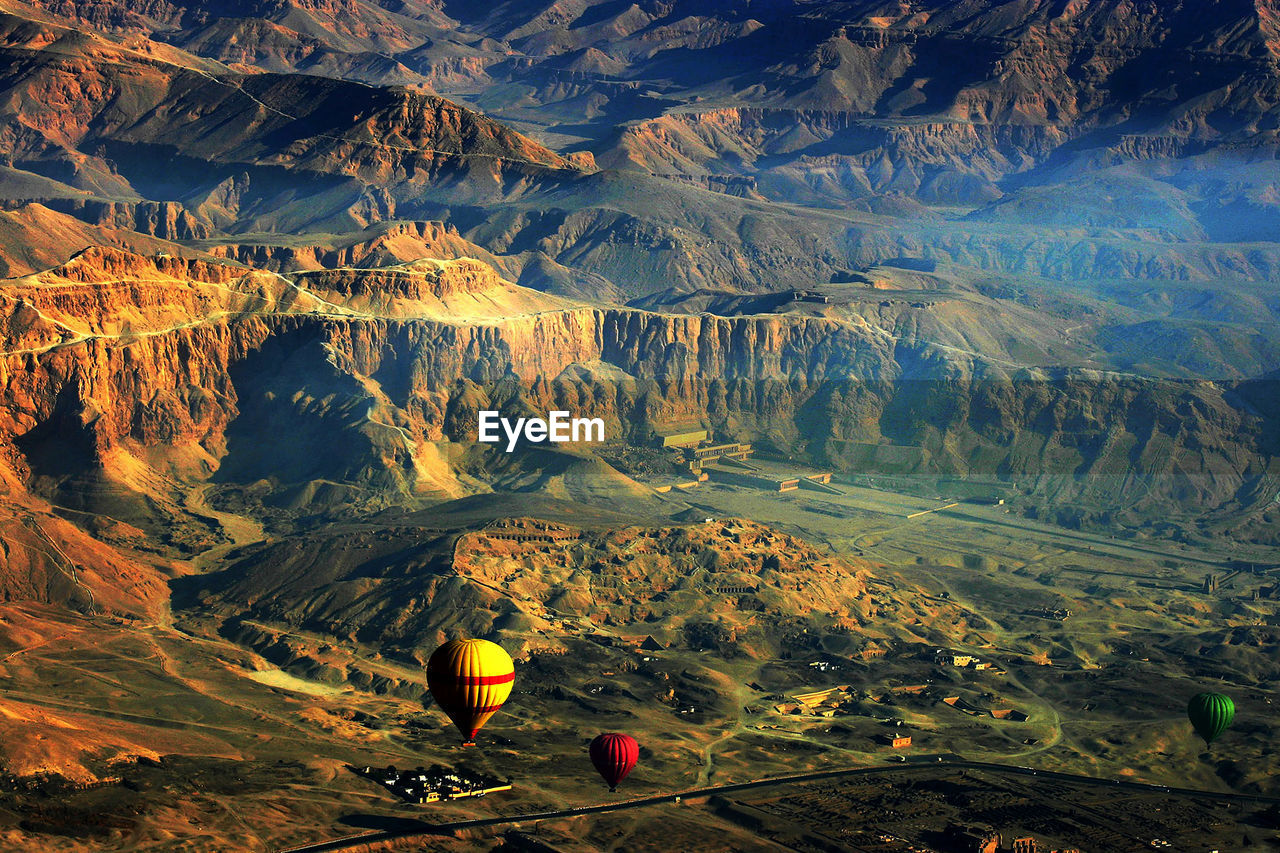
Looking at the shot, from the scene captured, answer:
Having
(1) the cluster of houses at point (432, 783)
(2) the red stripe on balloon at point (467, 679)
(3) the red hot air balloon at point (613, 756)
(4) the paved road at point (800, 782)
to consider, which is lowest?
(4) the paved road at point (800, 782)

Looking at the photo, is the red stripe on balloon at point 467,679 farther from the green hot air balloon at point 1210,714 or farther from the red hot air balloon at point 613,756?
the green hot air balloon at point 1210,714

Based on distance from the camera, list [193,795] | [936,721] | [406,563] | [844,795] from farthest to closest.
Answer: [406,563], [936,721], [844,795], [193,795]

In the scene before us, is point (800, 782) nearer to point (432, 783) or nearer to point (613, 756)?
point (613, 756)

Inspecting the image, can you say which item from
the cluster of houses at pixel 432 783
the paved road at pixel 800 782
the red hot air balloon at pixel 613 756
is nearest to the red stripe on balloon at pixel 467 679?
the paved road at pixel 800 782

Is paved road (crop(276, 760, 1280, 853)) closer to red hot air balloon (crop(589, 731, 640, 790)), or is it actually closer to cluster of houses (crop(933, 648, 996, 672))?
red hot air balloon (crop(589, 731, 640, 790))

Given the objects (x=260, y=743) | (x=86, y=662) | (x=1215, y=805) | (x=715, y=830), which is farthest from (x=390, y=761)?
(x=1215, y=805)

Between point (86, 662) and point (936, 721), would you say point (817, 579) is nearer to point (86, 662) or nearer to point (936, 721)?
point (936, 721)

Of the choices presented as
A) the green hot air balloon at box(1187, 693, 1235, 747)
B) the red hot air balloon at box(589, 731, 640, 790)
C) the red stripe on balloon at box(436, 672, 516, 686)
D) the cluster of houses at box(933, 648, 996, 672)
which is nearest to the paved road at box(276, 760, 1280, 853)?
the red hot air balloon at box(589, 731, 640, 790)
